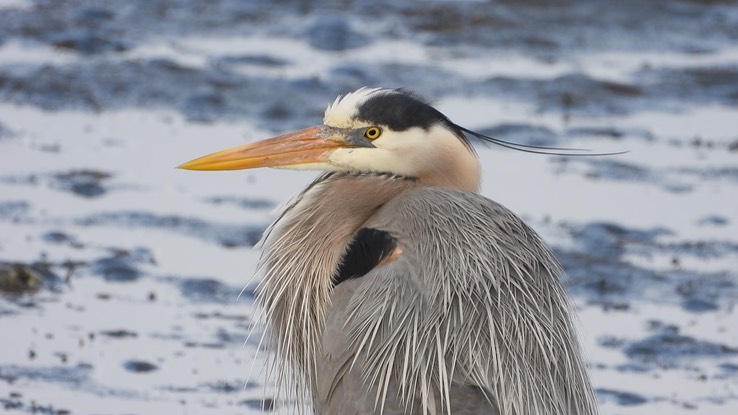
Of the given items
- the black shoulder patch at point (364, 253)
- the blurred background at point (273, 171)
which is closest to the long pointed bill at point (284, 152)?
the black shoulder patch at point (364, 253)

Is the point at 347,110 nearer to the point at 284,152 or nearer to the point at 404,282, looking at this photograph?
the point at 284,152

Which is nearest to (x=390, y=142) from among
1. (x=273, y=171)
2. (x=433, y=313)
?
(x=433, y=313)

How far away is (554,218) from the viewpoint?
8883mm

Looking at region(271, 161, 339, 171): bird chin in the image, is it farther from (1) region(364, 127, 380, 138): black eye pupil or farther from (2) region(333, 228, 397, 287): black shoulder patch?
(2) region(333, 228, 397, 287): black shoulder patch

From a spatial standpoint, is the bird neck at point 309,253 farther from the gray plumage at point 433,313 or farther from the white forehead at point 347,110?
the white forehead at point 347,110

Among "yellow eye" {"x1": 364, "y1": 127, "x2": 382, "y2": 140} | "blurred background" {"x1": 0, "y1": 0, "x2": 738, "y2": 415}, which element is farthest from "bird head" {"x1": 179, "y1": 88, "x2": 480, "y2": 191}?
"blurred background" {"x1": 0, "y1": 0, "x2": 738, "y2": 415}

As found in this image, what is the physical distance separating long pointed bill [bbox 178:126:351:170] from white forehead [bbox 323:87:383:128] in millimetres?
39

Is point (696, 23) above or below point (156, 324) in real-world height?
above

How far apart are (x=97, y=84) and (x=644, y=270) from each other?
15.7 ft

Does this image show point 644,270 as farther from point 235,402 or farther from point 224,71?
point 224,71

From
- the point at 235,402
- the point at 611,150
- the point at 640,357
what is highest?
the point at 611,150

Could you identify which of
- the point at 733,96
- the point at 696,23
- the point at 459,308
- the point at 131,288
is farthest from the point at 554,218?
the point at 696,23

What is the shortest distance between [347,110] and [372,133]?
0.45 feet

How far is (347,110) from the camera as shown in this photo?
17.4ft
